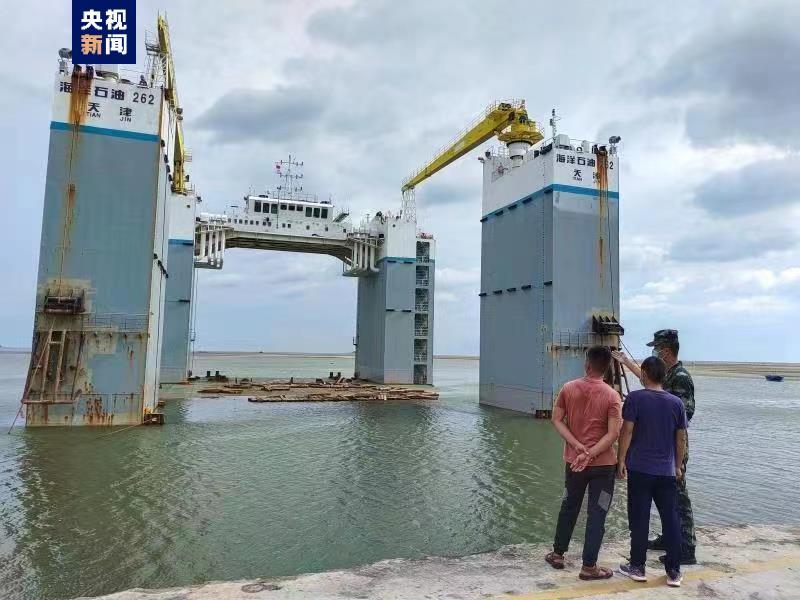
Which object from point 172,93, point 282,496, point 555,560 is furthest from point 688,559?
point 172,93

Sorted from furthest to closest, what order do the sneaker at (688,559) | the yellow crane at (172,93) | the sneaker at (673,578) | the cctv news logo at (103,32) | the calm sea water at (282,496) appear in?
1. the yellow crane at (172,93)
2. the cctv news logo at (103,32)
3. the calm sea water at (282,496)
4. the sneaker at (688,559)
5. the sneaker at (673,578)

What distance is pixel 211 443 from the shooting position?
45.1ft

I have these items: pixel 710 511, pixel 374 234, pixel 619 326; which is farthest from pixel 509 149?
pixel 710 511

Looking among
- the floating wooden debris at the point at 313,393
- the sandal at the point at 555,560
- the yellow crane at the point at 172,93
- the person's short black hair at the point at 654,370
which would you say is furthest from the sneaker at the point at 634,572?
the floating wooden debris at the point at 313,393

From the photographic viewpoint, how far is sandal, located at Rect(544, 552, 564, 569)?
14.8 ft

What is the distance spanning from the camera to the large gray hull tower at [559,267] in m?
19.8

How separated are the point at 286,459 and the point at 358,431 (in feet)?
14.7

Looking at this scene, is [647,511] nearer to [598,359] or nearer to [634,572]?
[634,572]

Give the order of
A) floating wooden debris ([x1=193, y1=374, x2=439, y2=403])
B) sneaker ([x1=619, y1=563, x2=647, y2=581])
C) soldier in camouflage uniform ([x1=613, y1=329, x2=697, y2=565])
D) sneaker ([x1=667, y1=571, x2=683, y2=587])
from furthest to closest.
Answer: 1. floating wooden debris ([x1=193, y1=374, x2=439, y2=403])
2. soldier in camouflage uniform ([x1=613, y1=329, x2=697, y2=565])
3. sneaker ([x1=619, y1=563, x2=647, y2=581])
4. sneaker ([x1=667, y1=571, x2=683, y2=587])

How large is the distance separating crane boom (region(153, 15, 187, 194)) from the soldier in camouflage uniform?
54.8ft

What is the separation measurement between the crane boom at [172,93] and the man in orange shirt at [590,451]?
16.7 meters

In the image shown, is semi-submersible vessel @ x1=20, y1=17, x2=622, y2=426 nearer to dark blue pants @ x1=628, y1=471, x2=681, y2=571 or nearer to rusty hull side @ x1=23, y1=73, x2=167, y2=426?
rusty hull side @ x1=23, y1=73, x2=167, y2=426

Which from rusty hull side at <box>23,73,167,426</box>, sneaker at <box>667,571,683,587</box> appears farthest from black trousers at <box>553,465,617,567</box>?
rusty hull side at <box>23,73,167,426</box>

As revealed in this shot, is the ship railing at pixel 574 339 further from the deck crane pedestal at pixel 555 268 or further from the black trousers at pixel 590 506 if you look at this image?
the black trousers at pixel 590 506
